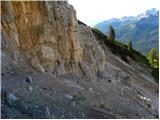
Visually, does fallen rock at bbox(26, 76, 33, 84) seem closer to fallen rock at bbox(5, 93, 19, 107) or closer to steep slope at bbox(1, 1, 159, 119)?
steep slope at bbox(1, 1, 159, 119)

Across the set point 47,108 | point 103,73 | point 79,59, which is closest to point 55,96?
point 47,108

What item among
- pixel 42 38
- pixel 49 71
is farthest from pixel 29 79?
pixel 42 38

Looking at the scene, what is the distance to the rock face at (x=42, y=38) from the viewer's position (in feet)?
94.9

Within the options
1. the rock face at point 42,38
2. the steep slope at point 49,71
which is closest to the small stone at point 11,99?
the steep slope at point 49,71

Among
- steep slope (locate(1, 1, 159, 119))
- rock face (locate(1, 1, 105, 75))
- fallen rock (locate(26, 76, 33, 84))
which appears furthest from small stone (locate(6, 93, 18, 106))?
rock face (locate(1, 1, 105, 75))

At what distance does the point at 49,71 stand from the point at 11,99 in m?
11.6

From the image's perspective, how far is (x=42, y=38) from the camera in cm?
3325

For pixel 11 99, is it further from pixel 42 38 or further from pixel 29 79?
pixel 42 38

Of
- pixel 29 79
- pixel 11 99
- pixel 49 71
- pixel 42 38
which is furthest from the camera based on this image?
pixel 42 38

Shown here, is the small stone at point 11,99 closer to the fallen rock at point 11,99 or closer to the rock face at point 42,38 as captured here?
the fallen rock at point 11,99

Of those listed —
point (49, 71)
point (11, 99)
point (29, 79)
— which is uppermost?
point (11, 99)

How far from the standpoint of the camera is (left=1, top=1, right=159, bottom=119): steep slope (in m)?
22.5

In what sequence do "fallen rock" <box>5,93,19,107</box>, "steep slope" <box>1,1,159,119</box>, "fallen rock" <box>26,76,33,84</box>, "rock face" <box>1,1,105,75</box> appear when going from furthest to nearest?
"rock face" <box>1,1,105,75</box>
"fallen rock" <box>26,76,33,84</box>
"steep slope" <box>1,1,159,119</box>
"fallen rock" <box>5,93,19,107</box>

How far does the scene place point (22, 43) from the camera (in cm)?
3153
